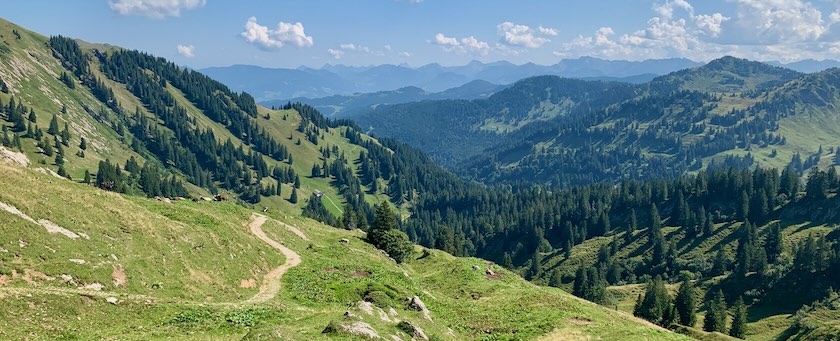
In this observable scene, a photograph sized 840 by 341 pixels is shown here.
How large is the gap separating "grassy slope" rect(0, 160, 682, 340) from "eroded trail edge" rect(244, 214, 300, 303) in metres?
1.24

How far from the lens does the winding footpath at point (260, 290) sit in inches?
1412

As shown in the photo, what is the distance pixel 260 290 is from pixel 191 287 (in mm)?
8099

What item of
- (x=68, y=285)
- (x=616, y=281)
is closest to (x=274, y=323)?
(x=68, y=285)

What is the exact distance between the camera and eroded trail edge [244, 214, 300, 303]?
5271cm

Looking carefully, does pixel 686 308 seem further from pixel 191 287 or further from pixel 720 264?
pixel 191 287

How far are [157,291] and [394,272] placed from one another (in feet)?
108

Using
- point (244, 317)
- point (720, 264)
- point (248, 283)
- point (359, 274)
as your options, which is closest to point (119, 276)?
point (244, 317)

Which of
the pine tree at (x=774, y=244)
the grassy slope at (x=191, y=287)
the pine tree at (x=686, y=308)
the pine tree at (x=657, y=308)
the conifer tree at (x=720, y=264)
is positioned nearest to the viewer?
the grassy slope at (x=191, y=287)

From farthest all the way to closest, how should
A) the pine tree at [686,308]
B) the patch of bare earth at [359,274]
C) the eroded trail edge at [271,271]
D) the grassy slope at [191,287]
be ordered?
the pine tree at [686,308] < the patch of bare earth at [359,274] < the eroded trail edge at [271,271] < the grassy slope at [191,287]

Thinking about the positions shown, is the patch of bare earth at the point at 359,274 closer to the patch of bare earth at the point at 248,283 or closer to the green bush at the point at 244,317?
the patch of bare earth at the point at 248,283

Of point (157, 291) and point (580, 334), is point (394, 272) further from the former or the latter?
point (157, 291)

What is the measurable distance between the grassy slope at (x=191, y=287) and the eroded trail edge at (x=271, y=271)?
48.9 inches

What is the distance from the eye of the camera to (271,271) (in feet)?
203

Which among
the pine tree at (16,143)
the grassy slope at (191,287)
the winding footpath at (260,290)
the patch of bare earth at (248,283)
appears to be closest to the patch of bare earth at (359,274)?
the grassy slope at (191,287)
